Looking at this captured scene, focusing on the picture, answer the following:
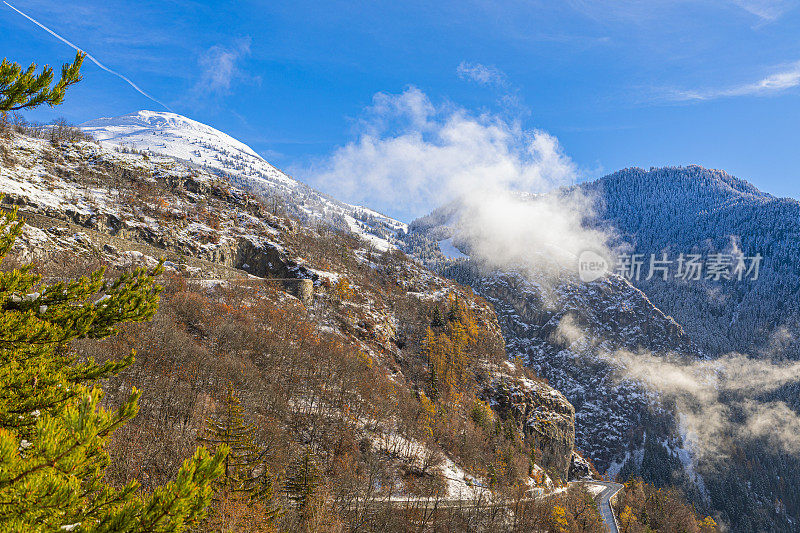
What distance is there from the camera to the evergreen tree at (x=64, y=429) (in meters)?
3.46

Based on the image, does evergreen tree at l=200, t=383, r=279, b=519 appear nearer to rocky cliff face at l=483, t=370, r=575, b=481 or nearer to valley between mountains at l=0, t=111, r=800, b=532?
valley between mountains at l=0, t=111, r=800, b=532

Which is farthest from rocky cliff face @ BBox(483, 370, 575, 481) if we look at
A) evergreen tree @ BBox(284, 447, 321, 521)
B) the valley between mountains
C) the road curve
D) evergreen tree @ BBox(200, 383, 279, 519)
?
evergreen tree @ BBox(200, 383, 279, 519)

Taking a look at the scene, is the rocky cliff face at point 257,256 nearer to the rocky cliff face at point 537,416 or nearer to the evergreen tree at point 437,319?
the rocky cliff face at point 537,416

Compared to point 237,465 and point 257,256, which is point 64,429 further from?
point 257,256

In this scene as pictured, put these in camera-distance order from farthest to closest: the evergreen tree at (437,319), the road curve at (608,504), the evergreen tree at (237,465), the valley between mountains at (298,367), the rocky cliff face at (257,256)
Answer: the evergreen tree at (437,319)
the road curve at (608,504)
the rocky cliff face at (257,256)
the valley between mountains at (298,367)
the evergreen tree at (237,465)

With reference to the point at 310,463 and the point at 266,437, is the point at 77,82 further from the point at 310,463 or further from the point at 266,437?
the point at 266,437

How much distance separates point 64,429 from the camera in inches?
140

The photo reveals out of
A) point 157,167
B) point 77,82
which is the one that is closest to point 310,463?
point 77,82

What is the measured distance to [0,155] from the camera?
5769cm

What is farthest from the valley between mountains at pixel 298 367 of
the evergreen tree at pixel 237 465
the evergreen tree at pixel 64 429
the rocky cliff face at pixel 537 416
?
the evergreen tree at pixel 64 429

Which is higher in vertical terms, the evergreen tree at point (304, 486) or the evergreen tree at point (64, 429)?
the evergreen tree at point (64, 429)

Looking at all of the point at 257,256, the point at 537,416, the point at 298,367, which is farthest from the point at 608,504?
the point at 257,256

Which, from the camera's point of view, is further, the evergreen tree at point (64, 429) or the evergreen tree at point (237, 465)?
the evergreen tree at point (237, 465)

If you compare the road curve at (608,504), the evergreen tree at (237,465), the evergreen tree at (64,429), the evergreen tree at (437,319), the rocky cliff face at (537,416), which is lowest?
the road curve at (608,504)
